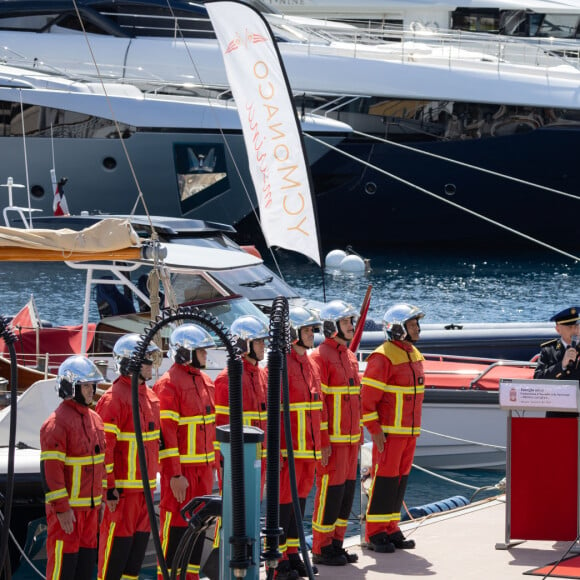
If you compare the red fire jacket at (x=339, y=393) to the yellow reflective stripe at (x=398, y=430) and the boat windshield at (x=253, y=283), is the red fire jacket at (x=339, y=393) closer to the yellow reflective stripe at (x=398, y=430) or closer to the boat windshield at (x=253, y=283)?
the yellow reflective stripe at (x=398, y=430)

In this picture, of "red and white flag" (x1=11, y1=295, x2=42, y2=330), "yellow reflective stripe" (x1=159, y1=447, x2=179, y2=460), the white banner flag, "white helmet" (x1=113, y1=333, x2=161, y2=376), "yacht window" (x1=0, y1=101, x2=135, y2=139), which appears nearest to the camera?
"white helmet" (x1=113, y1=333, x2=161, y2=376)

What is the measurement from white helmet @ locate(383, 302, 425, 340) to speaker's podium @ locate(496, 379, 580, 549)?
2.90ft

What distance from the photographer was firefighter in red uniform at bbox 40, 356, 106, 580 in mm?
7438

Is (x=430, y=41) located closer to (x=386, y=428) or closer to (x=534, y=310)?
(x=534, y=310)

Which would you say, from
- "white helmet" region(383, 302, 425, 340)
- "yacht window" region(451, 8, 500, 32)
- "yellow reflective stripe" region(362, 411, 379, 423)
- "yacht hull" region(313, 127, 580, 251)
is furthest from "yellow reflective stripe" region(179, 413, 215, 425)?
"yacht window" region(451, 8, 500, 32)

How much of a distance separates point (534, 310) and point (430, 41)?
16.0 metres

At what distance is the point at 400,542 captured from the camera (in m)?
8.63

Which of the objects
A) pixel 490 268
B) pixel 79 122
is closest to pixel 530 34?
pixel 490 268

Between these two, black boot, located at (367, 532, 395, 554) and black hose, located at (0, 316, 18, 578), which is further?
black boot, located at (367, 532, 395, 554)

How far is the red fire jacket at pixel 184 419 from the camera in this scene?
314 inches

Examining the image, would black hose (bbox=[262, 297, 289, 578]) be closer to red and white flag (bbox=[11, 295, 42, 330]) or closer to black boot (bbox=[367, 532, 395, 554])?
black boot (bbox=[367, 532, 395, 554])

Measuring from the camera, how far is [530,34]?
4203 centimetres

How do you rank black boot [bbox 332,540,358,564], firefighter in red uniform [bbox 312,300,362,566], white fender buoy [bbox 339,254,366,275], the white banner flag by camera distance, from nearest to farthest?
1. black boot [bbox 332,540,358,564]
2. firefighter in red uniform [bbox 312,300,362,566]
3. the white banner flag
4. white fender buoy [bbox 339,254,366,275]

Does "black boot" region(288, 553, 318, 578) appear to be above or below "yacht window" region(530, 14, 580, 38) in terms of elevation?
below
